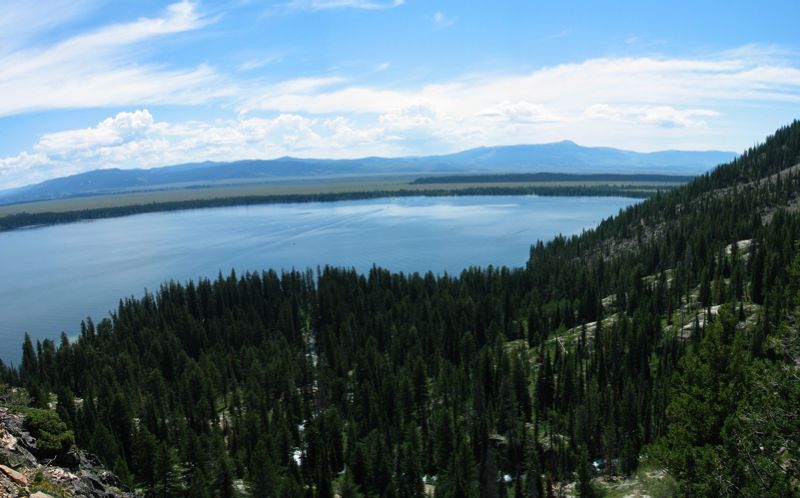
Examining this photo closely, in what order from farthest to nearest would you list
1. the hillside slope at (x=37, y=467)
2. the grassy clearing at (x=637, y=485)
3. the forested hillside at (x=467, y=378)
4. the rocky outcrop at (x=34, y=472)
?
1. the grassy clearing at (x=637, y=485)
2. the forested hillside at (x=467, y=378)
3. the hillside slope at (x=37, y=467)
4. the rocky outcrop at (x=34, y=472)

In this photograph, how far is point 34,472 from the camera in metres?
25.8

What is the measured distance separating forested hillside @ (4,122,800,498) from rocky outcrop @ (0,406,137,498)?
27.2 metres

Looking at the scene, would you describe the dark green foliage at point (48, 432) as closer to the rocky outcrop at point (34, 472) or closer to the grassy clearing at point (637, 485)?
the rocky outcrop at point (34, 472)

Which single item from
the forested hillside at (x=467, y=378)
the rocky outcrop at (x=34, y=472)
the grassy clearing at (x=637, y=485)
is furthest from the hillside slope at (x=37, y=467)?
the grassy clearing at (x=637, y=485)

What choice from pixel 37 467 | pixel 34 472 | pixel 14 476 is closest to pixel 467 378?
pixel 37 467

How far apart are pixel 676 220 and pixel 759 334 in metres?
107

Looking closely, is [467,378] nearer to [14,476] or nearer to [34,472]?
[34,472]

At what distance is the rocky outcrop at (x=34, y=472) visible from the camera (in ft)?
73.3

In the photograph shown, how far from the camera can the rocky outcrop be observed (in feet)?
73.3

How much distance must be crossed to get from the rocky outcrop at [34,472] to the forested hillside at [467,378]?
2717 cm

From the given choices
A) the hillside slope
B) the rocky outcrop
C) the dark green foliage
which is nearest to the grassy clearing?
the rocky outcrop

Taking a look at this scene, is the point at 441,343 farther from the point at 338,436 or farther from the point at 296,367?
the point at 338,436

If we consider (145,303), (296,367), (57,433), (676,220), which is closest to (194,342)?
(145,303)

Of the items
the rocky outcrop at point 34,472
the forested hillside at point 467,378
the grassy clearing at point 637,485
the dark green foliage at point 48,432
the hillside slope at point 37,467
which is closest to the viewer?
the rocky outcrop at point 34,472
